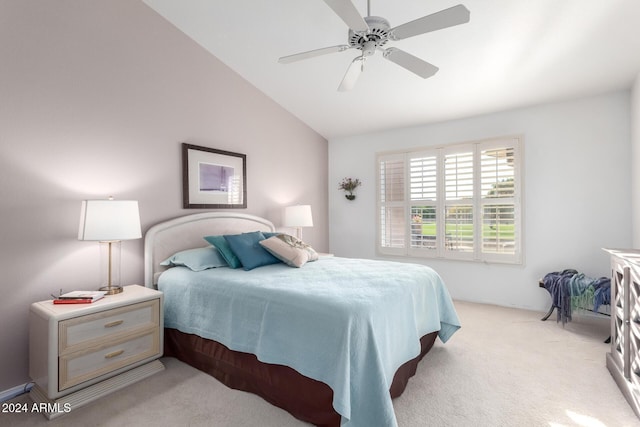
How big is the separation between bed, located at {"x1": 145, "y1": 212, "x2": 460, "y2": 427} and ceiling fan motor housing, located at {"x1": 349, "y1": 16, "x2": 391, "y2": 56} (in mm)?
1618

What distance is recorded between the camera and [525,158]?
384cm

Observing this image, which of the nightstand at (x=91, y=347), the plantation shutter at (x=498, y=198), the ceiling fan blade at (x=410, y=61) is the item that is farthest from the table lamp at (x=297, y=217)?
the ceiling fan blade at (x=410, y=61)

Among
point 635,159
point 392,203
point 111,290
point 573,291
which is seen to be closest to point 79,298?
point 111,290

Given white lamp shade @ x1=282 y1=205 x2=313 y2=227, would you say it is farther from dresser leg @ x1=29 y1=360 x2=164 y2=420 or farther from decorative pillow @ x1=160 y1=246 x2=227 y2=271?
dresser leg @ x1=29 y1=360 x2=164 y2=420

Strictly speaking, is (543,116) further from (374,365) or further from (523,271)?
(374,365)

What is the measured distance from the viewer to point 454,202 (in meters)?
4.29

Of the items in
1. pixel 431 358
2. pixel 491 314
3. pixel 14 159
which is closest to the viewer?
pixel 14 159

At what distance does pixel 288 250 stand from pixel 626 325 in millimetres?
2503

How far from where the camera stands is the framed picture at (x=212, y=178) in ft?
11.0

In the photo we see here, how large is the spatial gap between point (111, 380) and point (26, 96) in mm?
2071

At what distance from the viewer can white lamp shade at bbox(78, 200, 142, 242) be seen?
2270 mm

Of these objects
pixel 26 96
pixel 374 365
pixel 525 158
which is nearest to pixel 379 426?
pixel 374 365

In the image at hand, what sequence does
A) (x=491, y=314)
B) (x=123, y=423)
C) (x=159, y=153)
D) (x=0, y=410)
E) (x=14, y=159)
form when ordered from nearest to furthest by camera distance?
(x=123, y=423)
(x=0, y=410)
(x=14, y=159)
(x=159, y=153)
(x=491, y=314)

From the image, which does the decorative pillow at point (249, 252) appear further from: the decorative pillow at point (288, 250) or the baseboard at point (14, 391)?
the baseboard at point (14, 391)
